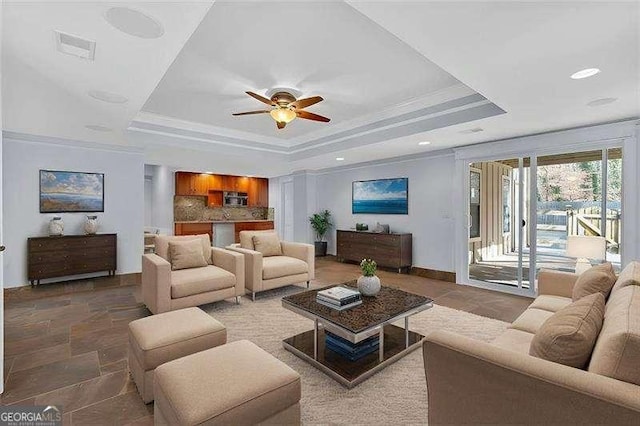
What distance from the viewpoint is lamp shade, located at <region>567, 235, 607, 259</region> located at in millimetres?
3326

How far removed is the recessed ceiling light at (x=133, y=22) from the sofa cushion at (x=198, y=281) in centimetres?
242

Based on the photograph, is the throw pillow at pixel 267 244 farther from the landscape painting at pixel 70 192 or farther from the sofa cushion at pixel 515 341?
the sofa cushion at pixel 515 341

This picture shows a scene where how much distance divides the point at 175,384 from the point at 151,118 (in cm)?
433

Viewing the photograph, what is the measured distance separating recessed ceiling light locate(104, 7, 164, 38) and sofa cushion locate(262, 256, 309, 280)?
2.96 metres

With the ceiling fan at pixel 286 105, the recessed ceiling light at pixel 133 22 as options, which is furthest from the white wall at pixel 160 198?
the recessed ceiling light at pixel 133 22

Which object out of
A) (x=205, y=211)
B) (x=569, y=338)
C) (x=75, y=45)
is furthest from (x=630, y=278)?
(x=205, y=211)

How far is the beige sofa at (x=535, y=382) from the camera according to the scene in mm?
1015

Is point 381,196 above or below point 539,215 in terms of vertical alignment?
above

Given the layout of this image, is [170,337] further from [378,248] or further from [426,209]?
[426,209]

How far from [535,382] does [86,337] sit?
3.56 metres

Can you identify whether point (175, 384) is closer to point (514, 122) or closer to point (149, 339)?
point (149, 339)

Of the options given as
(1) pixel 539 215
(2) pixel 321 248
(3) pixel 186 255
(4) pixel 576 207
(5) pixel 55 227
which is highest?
(4) pixel 576 207

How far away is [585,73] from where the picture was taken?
7.83ft

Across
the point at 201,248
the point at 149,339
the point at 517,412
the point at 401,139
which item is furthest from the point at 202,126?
the point at 517,412
